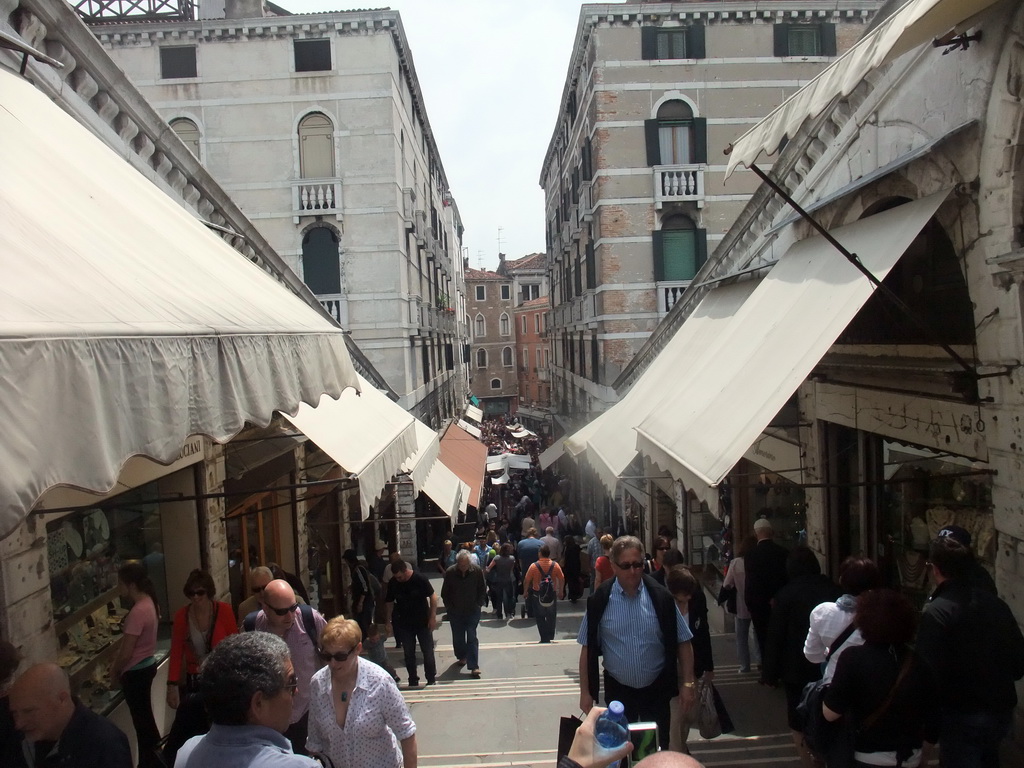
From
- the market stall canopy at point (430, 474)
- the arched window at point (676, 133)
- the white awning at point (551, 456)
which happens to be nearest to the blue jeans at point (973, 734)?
the market stall canopy at point (430, 474)

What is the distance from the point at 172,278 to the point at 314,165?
62.4 ft

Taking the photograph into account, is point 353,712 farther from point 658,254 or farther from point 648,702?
point 658,254

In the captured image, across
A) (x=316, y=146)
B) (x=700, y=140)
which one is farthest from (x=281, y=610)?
(x=316, y=146)

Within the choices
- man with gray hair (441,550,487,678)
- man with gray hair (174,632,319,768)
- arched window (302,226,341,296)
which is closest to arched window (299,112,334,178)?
arched window (302,226,341,296)

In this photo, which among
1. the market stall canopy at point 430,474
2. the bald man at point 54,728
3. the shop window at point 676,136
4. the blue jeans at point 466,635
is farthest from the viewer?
the shop window at point 676,136

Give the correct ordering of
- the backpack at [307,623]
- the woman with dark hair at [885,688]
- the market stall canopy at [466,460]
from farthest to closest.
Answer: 1. the market stall canopy at [466,460]
2. the backpack at [307,623]
3. the woman with dark hair at [885,688]

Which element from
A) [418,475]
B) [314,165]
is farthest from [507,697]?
[314,165]

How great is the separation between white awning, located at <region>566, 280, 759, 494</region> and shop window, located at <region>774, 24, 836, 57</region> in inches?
507

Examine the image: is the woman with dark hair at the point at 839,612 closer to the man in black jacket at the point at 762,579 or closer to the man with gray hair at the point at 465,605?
the man in black jacket at the point at 762,579

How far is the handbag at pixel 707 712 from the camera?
546 centimetres

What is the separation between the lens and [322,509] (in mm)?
12781

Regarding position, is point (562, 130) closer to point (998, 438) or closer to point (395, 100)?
point (395, 100)

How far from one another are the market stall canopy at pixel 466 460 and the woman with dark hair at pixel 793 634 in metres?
10.5

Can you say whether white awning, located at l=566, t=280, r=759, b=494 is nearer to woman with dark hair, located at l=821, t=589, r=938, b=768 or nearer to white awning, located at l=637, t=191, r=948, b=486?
white awning, located at l=637, t=191, r=948, b=486
